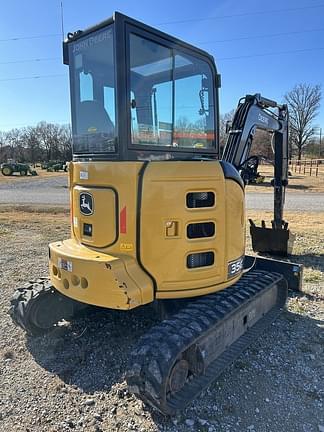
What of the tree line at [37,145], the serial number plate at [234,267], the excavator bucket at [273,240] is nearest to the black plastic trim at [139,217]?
the serial number plate at [234,267]

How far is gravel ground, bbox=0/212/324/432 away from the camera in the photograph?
10.2 feet

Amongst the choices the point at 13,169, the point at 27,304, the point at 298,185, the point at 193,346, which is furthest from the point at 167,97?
the point at 13,169

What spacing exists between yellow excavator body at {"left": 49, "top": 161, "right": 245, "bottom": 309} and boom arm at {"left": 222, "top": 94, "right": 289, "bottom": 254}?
2.08 meters

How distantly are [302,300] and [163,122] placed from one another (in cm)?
348

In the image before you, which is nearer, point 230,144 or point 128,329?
point 128,329

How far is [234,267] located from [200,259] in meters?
0.52

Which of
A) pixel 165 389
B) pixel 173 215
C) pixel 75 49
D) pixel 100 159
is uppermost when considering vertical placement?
pixel 75 49

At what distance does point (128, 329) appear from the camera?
180 inches

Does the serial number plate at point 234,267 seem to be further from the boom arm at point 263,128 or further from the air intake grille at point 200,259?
the boom arm at point 263,128

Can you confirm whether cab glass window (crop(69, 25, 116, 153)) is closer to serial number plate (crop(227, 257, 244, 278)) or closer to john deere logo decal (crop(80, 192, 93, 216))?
john deere logo decal (crop(80, 192, 93, 216))

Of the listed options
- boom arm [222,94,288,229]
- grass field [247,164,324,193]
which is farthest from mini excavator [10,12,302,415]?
grass field [247,164,324,193]

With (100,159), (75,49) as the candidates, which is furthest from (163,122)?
(75,49)

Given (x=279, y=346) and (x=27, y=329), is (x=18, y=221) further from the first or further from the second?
(x=279, y=346)

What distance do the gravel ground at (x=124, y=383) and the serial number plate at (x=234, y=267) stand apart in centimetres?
88
